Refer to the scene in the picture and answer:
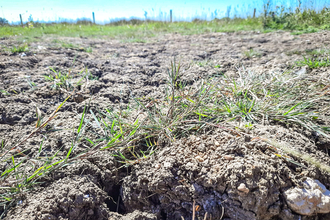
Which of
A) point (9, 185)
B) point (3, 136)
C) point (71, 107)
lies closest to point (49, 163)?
point (9, 185)

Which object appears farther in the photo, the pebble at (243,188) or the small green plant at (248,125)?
the small green plant at (248,125)

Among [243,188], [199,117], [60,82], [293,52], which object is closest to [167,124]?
[199,117]

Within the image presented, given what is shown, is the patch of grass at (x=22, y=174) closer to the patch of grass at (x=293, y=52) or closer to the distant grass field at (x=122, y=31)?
the patch of grass at (x=293, y=52)

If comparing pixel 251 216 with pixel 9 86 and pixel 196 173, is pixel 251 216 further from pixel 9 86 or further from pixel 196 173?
pixel 9 86

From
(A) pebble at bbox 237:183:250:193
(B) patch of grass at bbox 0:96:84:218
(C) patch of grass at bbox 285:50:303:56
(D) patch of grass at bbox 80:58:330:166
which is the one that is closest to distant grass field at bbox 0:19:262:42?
(C) patch of grass at bbox 285:50:303:56

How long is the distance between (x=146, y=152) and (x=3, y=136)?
1049 mm

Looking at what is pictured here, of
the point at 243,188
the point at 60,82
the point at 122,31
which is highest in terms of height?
the point at 122,31

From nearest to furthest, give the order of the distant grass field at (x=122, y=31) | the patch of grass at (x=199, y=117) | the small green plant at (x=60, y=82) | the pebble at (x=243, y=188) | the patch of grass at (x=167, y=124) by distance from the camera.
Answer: the pebble at (x=243, y=188), the patch of grass at (x=167, y=124), the patch of grass at (x=199, y=117), the small green plant at (x=60, y=82), the distant grass field at (x=122, y=31)

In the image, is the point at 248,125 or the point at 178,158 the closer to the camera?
the point at 178,158

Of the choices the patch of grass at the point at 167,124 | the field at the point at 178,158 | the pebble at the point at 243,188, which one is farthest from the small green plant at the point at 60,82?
the pebble at the point at 243,188

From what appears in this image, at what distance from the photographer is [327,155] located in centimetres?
129

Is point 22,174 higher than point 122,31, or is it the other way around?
point 122,31

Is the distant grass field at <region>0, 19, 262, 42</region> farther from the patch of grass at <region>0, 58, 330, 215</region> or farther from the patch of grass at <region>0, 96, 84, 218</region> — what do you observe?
the patch of grass at <region>0, 96, 84, 218</region>

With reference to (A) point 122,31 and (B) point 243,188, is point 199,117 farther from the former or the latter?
(A) point 122,31
